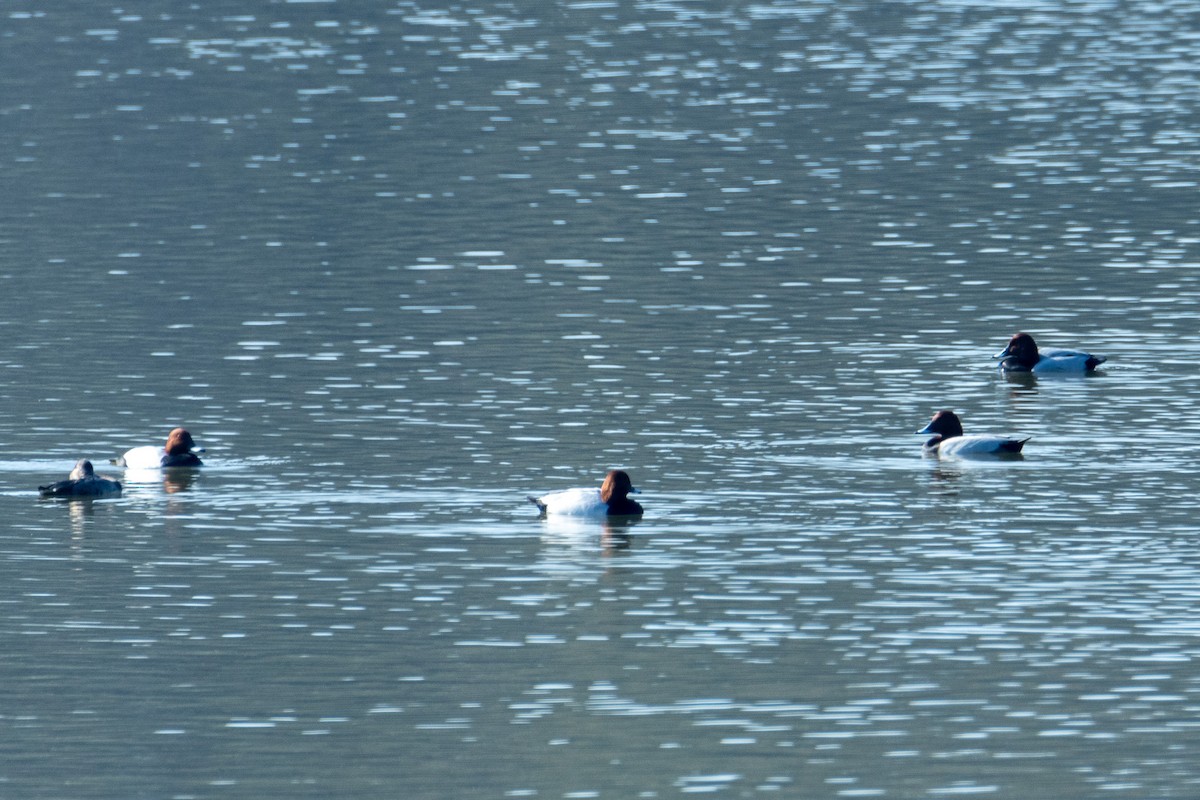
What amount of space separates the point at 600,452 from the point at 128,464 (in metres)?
5.23

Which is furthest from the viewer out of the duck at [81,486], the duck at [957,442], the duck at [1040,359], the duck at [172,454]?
the duck at [1040,359]

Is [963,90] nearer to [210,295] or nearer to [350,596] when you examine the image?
[210,295]

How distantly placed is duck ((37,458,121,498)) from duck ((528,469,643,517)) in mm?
4723

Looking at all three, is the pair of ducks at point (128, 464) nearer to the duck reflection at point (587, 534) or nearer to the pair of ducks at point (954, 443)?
the pair of ducks at point (954, 443)

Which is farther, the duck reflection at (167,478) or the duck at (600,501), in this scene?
the duck reflection at (167,478)

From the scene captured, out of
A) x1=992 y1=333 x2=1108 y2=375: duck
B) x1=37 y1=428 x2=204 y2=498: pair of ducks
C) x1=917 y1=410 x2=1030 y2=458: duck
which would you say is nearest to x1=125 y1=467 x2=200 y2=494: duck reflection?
x1=37 y1=428 x2=204 y2=498: pair of ducks

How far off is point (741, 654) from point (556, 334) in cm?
1655

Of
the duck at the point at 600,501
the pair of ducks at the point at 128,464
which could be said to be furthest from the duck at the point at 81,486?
the duck at the point at 600,501

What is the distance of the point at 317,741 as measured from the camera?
19.2m

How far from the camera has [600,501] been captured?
85.6ft

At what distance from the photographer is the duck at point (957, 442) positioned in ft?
95.9

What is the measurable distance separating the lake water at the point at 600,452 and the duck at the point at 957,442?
26 cm

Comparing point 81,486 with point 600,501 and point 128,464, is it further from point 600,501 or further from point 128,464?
point 600,501

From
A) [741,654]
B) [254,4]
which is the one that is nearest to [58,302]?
[741,654]
